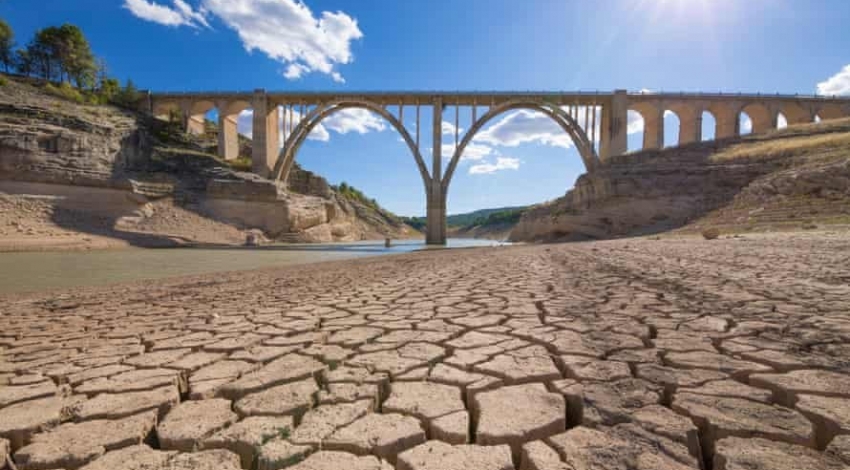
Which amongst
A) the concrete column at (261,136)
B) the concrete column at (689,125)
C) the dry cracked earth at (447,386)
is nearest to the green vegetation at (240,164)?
the concrete column at (261,136)

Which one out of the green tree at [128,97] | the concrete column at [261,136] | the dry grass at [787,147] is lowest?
the dry grass at [787,147]

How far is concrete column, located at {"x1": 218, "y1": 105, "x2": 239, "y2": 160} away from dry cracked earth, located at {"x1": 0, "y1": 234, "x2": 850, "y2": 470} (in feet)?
94.7

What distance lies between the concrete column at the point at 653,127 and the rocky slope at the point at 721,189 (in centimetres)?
711

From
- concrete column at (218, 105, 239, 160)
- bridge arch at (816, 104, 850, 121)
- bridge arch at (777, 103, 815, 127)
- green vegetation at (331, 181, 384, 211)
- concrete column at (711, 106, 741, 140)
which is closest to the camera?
concrete column at (711, 106, 741, 140)

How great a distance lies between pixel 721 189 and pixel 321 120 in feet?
85.7

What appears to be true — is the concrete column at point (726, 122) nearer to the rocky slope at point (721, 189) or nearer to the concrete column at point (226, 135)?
the rocky slope at point (721, 189)

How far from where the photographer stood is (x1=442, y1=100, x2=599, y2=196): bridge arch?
26278mm

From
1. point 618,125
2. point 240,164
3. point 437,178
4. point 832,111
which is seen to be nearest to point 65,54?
point 240,164

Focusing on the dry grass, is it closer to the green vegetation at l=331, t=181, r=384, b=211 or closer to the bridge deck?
the bridge deck

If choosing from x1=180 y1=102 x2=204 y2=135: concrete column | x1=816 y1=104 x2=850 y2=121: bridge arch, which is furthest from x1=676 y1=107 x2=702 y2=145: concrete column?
x1=180 y1=102 x2=204 y2=135: concrete column

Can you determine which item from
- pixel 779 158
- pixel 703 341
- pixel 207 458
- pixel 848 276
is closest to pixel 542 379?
pixel 703 341

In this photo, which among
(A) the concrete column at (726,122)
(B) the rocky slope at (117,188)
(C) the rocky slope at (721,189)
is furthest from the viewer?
(A) the concrete column at (726,122)

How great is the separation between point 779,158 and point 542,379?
810 inches

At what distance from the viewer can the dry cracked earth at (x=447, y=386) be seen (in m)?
1.00
